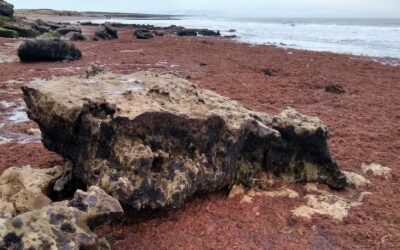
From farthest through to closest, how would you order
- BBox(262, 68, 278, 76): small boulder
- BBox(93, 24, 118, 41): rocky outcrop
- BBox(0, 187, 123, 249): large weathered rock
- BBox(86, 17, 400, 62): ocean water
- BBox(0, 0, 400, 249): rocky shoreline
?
BBox(86, 17, 400, 62): ocean water < BBox(93, 24, 118, 41): rocky outcrop < BBox(262, 68, 278, 76): small boulder < BBox(0, 0, 400, 249): rocky shoreline < BBox(0, 187, 123, 249): large weathered rock

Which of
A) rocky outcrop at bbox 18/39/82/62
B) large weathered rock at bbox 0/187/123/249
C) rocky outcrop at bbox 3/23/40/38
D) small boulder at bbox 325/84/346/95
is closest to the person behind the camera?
large weathered rock at bbox 0/187/123/249

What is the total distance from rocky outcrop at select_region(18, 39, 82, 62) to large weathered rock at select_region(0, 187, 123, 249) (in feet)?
45.2

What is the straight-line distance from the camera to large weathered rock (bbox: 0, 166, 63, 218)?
4895 millimetres

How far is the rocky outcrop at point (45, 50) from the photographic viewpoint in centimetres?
1662

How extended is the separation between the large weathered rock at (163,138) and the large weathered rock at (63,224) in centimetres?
56

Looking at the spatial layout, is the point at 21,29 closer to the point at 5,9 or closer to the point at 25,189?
the point at 5,9

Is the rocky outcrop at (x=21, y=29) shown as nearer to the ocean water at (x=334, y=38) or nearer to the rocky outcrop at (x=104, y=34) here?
the rocky outcrop at (x=104, y=34)

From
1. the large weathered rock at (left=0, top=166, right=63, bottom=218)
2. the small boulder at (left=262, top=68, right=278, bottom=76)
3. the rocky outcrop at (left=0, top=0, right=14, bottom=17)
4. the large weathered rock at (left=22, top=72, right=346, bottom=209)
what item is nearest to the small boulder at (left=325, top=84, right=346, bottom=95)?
the small boulder at (left=262, top=68, right=278, bottom=76)

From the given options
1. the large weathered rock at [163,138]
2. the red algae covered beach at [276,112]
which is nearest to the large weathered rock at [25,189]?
the large weathered rock at [163,138]

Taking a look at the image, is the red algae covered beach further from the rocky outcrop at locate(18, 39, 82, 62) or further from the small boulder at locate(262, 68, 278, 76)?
the rocky outcrop at locate(18, 39, 82, 62)

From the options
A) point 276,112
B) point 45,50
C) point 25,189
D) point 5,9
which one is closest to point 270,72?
point 276,112

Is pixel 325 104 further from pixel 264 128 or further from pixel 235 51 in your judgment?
pixel 235 51

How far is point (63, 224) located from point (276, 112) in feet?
23.2

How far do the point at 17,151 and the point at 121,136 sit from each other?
295 cm
